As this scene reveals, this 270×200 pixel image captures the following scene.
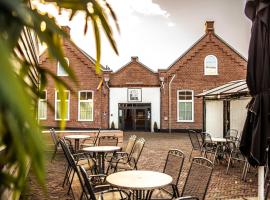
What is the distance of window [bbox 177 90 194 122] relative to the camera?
24.0 metres

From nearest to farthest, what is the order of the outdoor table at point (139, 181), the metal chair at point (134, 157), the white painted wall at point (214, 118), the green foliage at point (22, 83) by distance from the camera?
the green foliage at point (22, 83)
the outdoor table at point (139, 181)
the metal chair at point (134, 157)
the white painted wall at point (214, 118)

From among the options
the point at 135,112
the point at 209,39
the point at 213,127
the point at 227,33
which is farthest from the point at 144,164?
the point at 227,33

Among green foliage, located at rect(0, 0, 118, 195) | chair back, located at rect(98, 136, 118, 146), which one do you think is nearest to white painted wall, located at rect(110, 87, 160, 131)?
chair back, located at rect(98, 136, 118, 146)

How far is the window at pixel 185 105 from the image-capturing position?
24016mm

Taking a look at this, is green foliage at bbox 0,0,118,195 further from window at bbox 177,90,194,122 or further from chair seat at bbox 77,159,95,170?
window at bbox 177,90,194,122

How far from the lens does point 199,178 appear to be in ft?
12.5

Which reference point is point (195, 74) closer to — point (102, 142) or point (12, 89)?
point (102, 142)

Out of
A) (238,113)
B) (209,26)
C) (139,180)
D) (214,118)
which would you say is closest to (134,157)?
(139,180)

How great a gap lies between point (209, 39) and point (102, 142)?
729 inches

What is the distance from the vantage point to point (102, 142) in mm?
7953

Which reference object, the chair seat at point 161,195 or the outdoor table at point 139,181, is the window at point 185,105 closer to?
the chair seat at point 161,195

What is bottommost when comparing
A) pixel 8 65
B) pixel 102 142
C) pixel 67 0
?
pixel 102 142

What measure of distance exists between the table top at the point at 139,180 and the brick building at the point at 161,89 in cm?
1993

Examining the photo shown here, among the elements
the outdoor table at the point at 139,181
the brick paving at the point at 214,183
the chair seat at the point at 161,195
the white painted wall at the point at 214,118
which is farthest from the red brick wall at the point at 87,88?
the outdoor table at the point at 139,181
